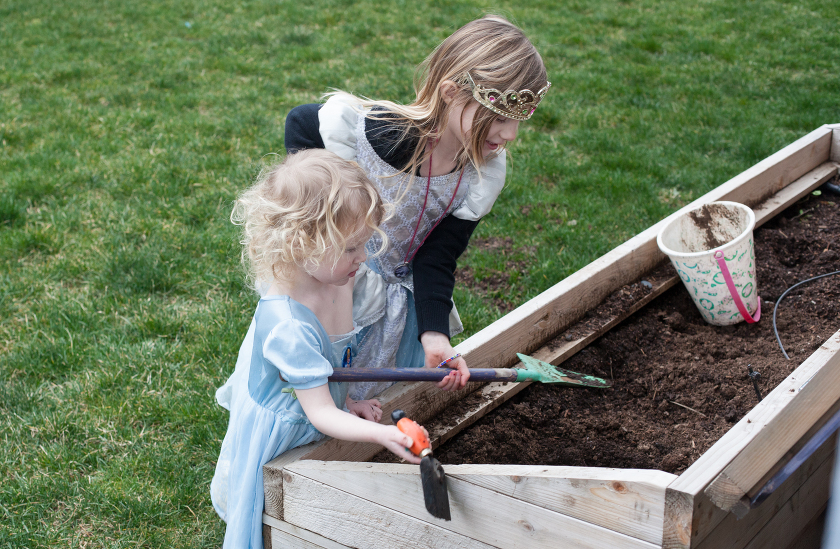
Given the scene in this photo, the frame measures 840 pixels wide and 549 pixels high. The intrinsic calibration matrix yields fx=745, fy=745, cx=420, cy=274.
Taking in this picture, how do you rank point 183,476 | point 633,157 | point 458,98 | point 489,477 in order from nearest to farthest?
point 489,477
point 458,98
point 183,476
point 633,157

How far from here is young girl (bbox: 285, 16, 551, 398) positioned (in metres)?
A: 1.93

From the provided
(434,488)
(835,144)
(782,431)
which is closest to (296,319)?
(434,488)

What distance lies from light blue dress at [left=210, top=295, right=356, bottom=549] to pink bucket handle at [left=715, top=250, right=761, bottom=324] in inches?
55.9

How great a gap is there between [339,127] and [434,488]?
103cm

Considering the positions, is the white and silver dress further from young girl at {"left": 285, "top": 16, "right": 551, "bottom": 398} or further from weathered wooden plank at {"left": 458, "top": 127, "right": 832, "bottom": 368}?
weathered wooden plank at {"left": 458, "top": 127, "right": 832, "bottom": 368}

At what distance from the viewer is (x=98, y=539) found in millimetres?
2193

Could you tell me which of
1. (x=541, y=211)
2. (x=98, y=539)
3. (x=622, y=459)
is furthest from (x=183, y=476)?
(x=541, y=211)

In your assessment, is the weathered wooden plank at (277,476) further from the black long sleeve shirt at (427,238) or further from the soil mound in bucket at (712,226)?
the soil mound in bucket at (712,226)

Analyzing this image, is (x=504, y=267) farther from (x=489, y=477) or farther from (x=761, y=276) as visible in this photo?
(x=489, y=477)

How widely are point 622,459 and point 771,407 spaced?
0.66m

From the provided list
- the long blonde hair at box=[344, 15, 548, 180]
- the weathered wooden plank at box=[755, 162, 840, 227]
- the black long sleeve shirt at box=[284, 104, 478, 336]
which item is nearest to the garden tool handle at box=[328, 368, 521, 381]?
the black long sleeve shirt at box=[284, 104, 478, 336]

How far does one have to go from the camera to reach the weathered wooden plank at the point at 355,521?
169 cm

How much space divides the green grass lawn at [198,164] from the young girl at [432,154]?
861 millimetres

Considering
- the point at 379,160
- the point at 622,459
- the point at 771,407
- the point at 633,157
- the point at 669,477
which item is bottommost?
the point at 633,157
